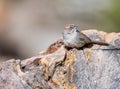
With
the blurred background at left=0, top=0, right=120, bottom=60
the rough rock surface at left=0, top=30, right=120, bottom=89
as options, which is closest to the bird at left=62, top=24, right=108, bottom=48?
the rough rock surface at left=0, top=30, right=120, bottom=89

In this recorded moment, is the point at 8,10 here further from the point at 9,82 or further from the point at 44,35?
the point at 9,82

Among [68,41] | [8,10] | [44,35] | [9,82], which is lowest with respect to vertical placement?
[9,82]

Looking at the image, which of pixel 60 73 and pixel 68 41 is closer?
pixel 60 73

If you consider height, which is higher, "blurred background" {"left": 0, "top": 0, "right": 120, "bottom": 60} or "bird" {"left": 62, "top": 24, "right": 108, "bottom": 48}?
"blurred background" {"left": 0, "top": 0, "right": 120, "bottom": 60}

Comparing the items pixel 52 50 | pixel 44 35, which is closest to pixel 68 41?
pixel 52 50

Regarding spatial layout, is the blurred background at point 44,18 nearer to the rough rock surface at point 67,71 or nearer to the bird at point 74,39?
the bird at point 74,39

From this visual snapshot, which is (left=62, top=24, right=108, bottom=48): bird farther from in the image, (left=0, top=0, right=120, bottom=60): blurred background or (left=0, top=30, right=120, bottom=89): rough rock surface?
(left=0, top=0, right=120, bottom=60): blurred background

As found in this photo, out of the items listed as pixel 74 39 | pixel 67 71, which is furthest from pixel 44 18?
pixel 67 71

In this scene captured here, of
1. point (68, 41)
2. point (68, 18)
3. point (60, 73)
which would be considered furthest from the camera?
point (68, 18)
